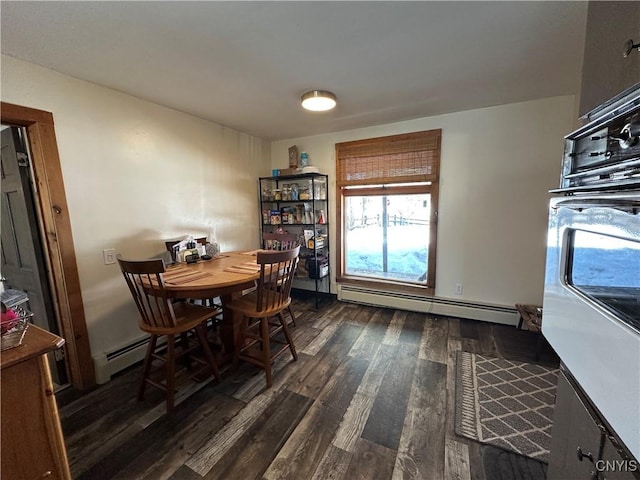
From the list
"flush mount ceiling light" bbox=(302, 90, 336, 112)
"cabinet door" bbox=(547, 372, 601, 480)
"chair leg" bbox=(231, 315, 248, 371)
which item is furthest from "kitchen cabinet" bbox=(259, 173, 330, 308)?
"cabinet door" bbox=(547, 372, 601, 480)

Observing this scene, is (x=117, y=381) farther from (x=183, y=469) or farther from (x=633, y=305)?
(x=633, y=305)

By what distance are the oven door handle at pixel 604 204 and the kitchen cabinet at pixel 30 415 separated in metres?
1.63

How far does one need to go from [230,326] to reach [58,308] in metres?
1.22

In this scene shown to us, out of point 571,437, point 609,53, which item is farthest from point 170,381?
point 609,53

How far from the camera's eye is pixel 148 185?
230 centimetres

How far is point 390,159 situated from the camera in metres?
3.08

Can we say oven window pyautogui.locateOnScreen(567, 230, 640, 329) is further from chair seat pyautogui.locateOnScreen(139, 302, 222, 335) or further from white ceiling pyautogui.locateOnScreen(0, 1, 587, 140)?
chair seat pyautogui.locateOnScreen(139, 302, 222, 335)

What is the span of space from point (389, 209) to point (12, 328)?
3.21 meters

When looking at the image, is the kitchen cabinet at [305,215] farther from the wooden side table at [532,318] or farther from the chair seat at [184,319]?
the wooden side table at [532,318]

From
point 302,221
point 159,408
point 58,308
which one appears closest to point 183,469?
point 159,408

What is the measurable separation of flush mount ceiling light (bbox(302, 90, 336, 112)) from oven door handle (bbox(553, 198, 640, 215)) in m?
1.86

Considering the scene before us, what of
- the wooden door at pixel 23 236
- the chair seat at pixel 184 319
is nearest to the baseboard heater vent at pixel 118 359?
the wooden door at pixel 23 236

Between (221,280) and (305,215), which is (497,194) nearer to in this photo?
(305,215)

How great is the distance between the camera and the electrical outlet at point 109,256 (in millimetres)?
2043
